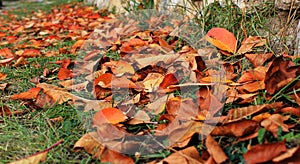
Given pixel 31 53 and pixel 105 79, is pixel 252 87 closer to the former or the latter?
pixel 105 79

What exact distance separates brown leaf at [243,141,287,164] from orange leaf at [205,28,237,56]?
2.41 ft

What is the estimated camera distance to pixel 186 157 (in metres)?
1.06

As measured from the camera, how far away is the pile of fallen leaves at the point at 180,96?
1098 mm

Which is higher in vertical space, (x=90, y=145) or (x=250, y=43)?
(x=250, y=43)

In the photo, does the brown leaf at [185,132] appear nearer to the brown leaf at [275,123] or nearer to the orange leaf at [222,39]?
the brown leaf at [275,123]

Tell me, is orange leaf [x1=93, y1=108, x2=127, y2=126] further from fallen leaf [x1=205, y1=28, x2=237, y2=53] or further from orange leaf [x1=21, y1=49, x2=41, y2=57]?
orange leaf [x1=21, y1=49, x2=41, y2=57]

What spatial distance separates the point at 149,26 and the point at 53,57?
2.17 feet

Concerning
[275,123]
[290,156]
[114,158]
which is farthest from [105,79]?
[290,156]

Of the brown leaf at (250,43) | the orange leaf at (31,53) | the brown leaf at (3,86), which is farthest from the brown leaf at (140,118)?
the orange leaf at (31,53)

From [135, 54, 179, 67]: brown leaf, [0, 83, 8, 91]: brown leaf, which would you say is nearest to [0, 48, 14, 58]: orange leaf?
[0, 83, 8, 91]: brown leaf

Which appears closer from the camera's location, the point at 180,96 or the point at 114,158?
the point at 114,158

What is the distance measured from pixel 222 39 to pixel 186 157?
0.83 meters

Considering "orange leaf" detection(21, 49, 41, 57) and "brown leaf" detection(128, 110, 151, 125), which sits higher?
"orange leaf" detection(21, 49, 41, 57)

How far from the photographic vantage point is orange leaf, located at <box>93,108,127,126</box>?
126cm
